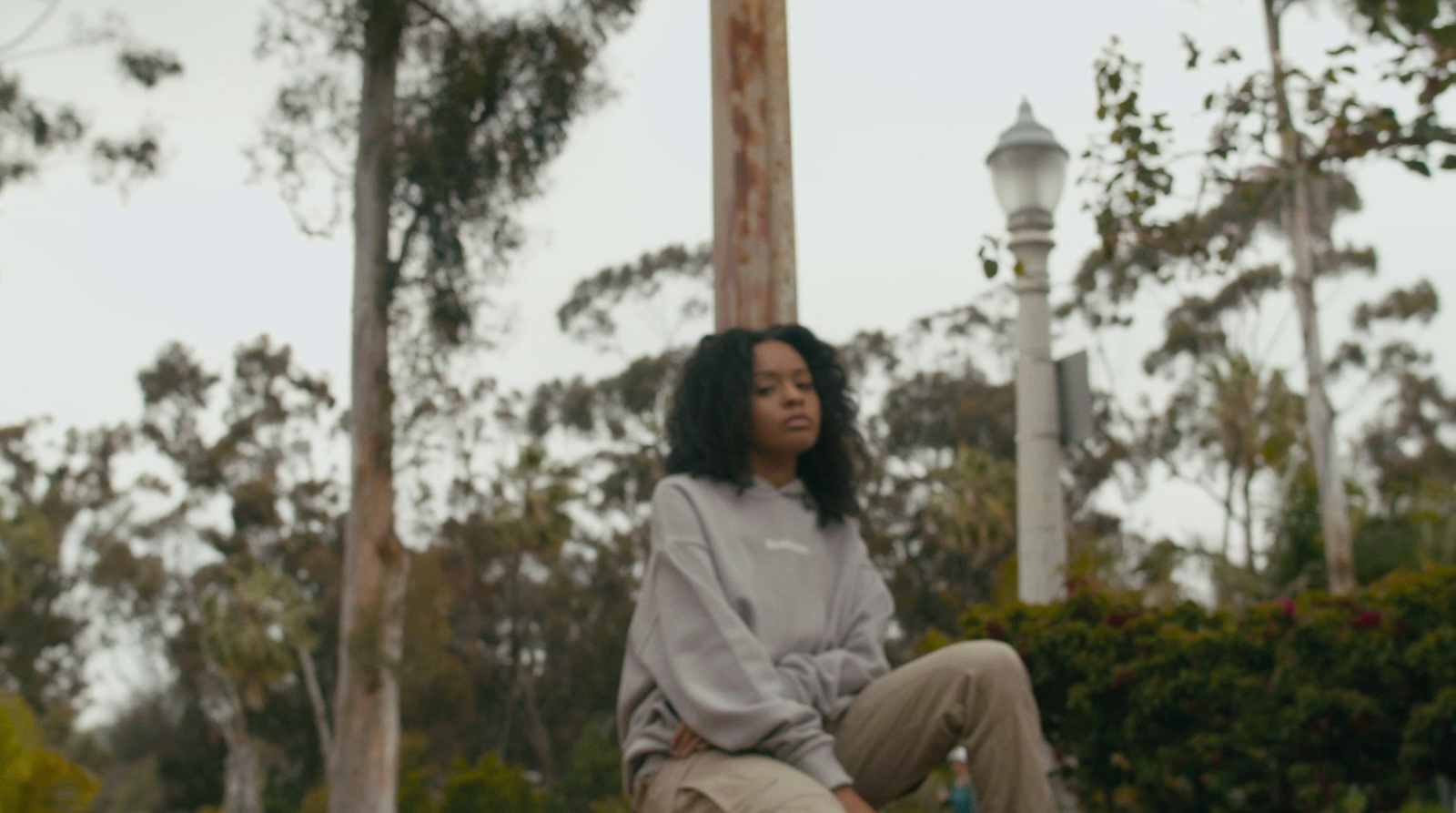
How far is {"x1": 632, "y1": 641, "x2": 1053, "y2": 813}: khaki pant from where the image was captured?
2125mm

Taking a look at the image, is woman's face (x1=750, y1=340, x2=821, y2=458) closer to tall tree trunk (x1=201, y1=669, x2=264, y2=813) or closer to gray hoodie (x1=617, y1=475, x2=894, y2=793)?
gray hoodie (x1=617, y1=475, x2=894, y2=793)

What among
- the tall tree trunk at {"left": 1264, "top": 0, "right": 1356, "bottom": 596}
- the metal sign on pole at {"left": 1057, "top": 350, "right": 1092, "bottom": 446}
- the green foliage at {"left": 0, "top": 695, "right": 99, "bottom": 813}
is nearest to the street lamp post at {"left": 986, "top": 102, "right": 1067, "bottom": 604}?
the metal sign on pole at {"left": 1057, "top": 350, "right": 1092, "bottom": 446}

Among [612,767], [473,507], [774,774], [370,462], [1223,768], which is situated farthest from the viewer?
[473,507]

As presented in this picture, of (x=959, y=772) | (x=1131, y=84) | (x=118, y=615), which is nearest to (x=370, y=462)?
(x=959, y=772)

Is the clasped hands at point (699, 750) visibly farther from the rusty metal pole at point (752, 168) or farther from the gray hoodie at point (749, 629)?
the rusty metal pole at point (752, 168)

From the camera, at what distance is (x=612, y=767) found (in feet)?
89.6

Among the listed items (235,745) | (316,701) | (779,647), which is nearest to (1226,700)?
(779,647)

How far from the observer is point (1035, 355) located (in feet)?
15.1

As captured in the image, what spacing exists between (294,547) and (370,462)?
16545 millimetres

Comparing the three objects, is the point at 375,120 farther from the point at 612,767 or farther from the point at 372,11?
the point at 612,767

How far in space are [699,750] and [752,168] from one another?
4.51 ft

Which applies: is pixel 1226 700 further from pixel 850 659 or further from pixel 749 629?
pixel 749 629

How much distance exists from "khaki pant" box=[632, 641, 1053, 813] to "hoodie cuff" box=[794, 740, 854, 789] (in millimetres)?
35

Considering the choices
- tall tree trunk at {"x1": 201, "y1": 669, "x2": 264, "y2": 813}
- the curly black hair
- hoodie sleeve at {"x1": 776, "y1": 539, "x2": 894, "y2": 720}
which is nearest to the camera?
hoodie sleeve at {"x1": 776, "y1": 539, "x2": 894, "y2": 720}
